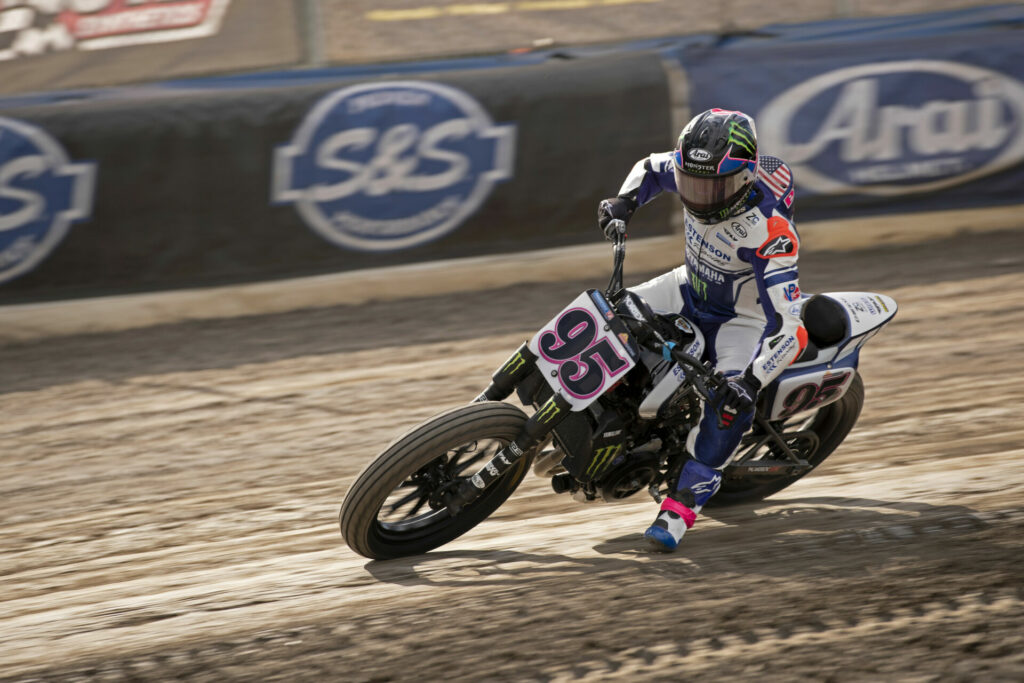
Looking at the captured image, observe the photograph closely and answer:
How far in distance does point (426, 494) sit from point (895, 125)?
7.16 m

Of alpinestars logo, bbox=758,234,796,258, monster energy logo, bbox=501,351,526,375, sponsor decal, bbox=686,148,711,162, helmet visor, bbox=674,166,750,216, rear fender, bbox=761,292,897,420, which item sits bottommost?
rear fender, bbox=761,292,897,420

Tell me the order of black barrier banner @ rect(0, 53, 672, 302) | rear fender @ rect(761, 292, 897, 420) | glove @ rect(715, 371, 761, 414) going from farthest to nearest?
black barrier banner @ rect(0, 53, 672, 302) → rear fender @ rect(761, 292, 897, 420) → glove @ rect(715, 371, 761, 414)

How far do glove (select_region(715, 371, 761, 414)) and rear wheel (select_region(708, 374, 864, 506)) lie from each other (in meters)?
0.89

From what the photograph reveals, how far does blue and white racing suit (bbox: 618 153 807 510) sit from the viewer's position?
4.23 metres

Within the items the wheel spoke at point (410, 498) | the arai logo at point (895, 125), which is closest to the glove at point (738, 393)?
the wheel spoke at point (410, 498)

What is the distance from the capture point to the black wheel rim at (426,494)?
426cm

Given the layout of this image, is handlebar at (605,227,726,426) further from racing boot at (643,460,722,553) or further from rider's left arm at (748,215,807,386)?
racing boot at (643,460,722,553)

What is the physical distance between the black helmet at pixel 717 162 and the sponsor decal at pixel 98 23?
6.93 metres

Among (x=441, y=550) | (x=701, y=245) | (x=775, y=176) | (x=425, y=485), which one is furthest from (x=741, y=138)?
(x=441, y=550)

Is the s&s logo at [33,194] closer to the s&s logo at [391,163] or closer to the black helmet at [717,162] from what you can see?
the s&s logo at [391,163]

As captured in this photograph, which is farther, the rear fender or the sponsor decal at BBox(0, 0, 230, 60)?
the sponsor decal at BBox(0, 0, 230, 60)

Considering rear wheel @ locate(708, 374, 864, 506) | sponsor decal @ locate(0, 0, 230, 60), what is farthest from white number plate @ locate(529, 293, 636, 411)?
sponsor decal @ locate(0, 0, 230, 60)

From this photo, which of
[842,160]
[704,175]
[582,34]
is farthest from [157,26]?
[704,175]

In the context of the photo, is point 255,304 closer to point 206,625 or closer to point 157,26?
point 157,26
